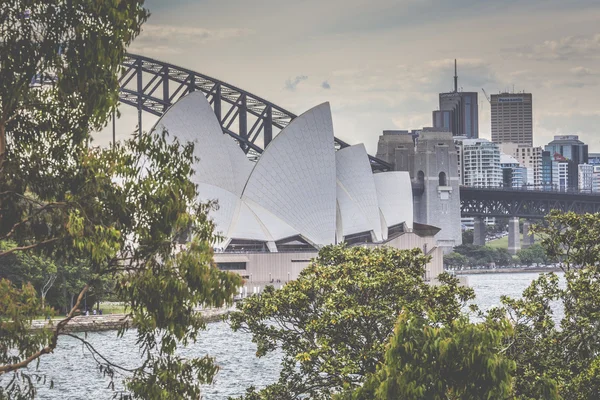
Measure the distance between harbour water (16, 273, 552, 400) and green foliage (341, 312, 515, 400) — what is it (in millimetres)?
15168

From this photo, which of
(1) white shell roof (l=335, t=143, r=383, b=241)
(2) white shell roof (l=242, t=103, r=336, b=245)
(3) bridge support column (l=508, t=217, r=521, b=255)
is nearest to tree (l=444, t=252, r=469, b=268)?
(3) bridge support column (l=508, t=217, r=521, b=255)

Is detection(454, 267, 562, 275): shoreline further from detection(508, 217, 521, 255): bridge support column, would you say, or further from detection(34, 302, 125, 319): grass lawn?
detection(34, 302, 125, 319): grass lawn

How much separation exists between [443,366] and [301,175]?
68.9m

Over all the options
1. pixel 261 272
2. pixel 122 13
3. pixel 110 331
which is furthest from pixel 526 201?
pixel 122 13

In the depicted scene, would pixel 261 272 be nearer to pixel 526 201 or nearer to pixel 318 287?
pixel 318 287

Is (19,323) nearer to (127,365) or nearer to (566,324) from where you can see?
(566,324)

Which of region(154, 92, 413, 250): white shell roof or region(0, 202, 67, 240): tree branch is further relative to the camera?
region(154, 92, 413, 250): white shell roof

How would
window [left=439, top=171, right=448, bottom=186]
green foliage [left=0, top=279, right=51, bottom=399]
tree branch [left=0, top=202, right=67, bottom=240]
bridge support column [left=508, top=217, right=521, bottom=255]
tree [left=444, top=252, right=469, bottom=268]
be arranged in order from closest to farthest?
1. green foliage [left=0, top=279, right=51, bottom=399]
2. tree branch [left=0, top=202, right=67, bottom=240]
3. window [left=439, top=171, right=448, bottom=186]
4. tree [left=444, top=252, right=469, bottom=268]
5. bridge support column [left=508, top=217, right=521, bottom=255]

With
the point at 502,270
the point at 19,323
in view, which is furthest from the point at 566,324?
the point at 502,270

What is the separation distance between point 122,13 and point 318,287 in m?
10.2

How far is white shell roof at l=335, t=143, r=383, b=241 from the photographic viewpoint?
93.1 meters

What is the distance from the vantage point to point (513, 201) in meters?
160

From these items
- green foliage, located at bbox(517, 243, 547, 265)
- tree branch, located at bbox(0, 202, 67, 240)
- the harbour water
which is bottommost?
the harbour water

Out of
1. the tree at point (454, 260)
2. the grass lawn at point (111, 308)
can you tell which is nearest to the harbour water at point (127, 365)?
the grass lawn at point (111, 308)
